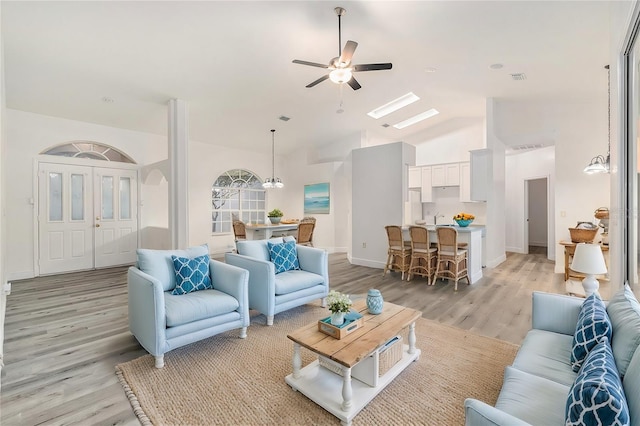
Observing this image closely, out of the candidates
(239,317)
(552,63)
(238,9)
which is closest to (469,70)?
(552,63)

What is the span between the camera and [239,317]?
2787mm

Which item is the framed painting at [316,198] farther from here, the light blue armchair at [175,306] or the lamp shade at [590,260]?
the lamp shade at [590,260]

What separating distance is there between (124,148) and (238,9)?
4410mm

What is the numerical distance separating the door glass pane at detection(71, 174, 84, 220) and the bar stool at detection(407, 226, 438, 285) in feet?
20.5

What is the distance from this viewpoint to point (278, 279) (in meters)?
3.28

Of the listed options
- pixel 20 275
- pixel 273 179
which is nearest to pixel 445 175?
pixel 273 179

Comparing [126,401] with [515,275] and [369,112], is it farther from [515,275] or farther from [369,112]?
[369,112]

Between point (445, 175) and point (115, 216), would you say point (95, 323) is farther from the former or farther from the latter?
point (445, 175)

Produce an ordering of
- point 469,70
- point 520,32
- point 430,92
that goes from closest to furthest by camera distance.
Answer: point 520,32, point 469,70, point 430,92

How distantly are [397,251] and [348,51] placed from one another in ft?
11.0

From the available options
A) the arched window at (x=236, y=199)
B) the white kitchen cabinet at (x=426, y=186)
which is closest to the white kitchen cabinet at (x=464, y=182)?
the white kitchen cabinet at (x=426, y=186)

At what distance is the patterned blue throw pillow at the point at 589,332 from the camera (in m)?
1.52

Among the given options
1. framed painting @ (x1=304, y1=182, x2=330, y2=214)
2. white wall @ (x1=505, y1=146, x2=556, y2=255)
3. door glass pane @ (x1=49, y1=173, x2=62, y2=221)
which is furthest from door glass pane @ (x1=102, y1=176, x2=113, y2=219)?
white wall @ (x1=505, y1=146, x2=556, y2=255)

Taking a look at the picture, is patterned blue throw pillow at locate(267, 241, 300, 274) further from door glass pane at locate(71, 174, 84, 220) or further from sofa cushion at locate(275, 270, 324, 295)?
door glass pane at locate(71, 174, 84, 220)
